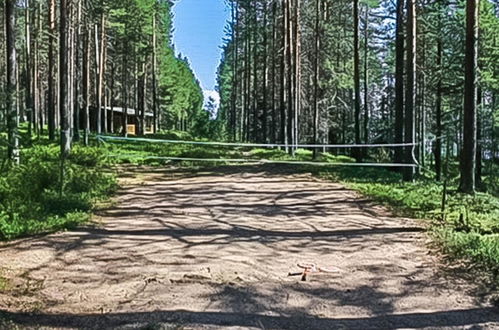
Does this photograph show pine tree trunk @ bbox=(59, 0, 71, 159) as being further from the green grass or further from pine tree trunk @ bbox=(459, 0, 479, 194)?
pine tree trunk @ bbox=(459, 0, 479, 194)

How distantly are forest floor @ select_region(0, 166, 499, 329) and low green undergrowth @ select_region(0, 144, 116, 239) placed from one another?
→ 469 mm

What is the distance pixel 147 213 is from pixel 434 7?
18.0 meters

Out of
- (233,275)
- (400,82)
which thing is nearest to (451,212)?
(233,275)

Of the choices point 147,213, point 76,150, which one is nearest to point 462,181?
point 147,213

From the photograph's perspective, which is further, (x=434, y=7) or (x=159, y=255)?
(x=434, y=7)

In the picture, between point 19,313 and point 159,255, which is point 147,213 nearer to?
point 159,255

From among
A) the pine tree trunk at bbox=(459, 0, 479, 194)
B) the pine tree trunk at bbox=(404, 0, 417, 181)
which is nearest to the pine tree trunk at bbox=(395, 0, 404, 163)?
the pine tree trunk at bbox=(404, 0, 417, 181)

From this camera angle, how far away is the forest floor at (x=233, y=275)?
15.0 feet

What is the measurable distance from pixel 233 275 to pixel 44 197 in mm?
5195

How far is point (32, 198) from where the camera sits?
9562 mm

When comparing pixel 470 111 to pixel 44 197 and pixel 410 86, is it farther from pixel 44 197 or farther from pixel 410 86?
pixel 44 197

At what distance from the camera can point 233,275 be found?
18.6ft

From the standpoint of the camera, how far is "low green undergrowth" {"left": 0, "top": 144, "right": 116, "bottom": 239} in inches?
308

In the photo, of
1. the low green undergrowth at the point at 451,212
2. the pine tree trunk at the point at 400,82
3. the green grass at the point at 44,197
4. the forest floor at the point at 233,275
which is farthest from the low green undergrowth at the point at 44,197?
the pine tree trunk at the point at 400,82
